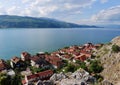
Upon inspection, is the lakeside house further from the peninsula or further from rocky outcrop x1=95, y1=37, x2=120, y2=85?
rocky outcrop x1=95, y1=37, x2=120, y2=85

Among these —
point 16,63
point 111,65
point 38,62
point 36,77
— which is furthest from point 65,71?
point 16,63

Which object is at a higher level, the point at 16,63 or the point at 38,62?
the point at 38,62

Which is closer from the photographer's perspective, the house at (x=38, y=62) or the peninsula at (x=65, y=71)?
the peninsula at (x=65, y=71)

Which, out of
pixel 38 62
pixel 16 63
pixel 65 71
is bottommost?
pixel 16 63

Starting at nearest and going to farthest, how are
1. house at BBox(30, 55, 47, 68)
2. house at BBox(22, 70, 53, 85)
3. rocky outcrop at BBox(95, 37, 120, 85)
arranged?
rocky outcrop at BBox(95, 37, 120, 85) → house at BBox(22, 70, 53, 85) → house at BBox(30, 55, 47, 68)

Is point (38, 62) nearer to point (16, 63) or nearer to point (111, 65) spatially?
point (16, 63)

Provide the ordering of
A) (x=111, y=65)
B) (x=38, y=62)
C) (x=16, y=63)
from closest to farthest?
(x=111, y=65) → (x=38, y=62) → (x=16, y=63)

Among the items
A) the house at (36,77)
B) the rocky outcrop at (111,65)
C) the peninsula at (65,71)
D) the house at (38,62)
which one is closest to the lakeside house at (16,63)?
the peninsula at (65,71)

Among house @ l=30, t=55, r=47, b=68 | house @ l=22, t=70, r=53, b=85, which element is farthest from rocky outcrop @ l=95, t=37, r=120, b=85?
house @ l=30, t=55, r=47, b=68

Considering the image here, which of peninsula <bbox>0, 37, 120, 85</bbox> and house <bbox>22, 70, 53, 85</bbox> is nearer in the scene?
peninsula <bbox>0, 37, 120, 85</bbox>

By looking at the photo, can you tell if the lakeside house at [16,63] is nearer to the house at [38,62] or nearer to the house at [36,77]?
the house at [38,62]

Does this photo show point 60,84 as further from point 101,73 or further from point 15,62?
point 15,62
